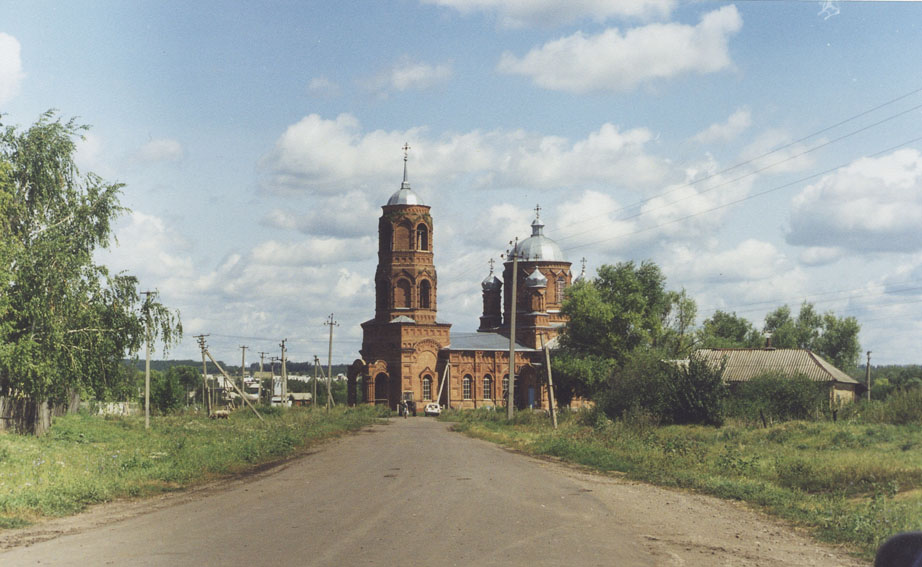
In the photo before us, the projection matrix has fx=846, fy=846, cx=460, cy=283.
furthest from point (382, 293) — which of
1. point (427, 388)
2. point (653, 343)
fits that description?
point (653, 343)

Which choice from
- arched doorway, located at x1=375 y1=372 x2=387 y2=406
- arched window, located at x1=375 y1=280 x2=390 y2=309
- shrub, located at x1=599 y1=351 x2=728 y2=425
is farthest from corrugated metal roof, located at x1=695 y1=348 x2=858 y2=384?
arched window, located at x1=375 y1=280 x2=390 y2=309

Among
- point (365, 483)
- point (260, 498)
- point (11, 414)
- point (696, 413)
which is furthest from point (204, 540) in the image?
point (696, 413)

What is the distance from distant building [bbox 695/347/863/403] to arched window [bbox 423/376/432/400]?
2633 cm

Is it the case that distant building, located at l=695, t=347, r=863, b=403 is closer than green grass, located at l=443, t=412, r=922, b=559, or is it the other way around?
green grass, located at l=443, t=412, r=922, b=559

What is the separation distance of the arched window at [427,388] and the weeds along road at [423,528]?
50.4 metres

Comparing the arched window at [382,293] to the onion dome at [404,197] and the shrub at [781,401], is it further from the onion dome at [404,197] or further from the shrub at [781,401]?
the shrub at [781,401]

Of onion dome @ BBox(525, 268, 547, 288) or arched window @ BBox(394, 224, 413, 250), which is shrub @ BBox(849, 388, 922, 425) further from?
onion dome @ BBox(525, 268, 547, 288)

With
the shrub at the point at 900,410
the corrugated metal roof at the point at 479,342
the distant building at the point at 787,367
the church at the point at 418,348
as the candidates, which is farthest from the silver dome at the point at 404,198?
the shrub at the point at 900,410

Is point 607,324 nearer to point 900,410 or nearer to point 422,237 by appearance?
point 422,237

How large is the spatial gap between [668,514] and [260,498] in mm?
6448

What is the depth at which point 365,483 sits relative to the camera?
51.9 feet

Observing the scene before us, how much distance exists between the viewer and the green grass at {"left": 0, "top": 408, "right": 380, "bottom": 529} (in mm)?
12906

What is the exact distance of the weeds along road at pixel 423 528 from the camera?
882cm

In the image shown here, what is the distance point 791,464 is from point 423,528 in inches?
401
